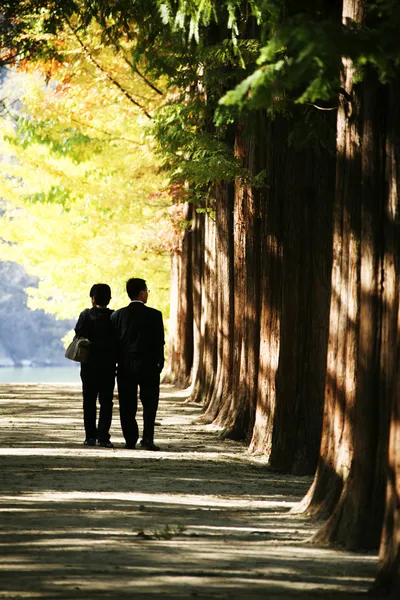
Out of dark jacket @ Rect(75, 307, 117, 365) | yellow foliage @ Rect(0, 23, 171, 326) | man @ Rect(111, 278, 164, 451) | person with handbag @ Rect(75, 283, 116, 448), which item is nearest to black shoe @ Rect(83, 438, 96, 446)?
person with handbag @ Rect(75, 283, 116, 448)

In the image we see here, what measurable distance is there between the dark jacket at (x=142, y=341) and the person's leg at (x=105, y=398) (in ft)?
1.17

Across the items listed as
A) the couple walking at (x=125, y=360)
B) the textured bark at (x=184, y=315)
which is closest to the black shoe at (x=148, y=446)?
the couple walking at (x=125, y=360)

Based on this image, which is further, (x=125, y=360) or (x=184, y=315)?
(x=184, y=315)

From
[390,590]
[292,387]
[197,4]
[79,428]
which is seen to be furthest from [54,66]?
[390,590]

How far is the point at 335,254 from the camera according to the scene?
378 inches

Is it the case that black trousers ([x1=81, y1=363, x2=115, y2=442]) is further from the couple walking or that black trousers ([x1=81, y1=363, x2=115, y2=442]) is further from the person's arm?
the person's arm

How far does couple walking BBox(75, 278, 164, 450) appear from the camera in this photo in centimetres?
1477

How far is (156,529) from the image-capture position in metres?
8.91

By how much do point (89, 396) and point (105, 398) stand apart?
0.24 metres

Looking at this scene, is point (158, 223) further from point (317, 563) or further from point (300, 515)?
point (317, 563)

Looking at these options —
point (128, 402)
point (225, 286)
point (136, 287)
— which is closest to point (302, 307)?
point (136, 287)

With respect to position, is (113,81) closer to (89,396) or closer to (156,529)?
(89,396)

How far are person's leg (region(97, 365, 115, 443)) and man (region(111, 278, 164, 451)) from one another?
0.24m

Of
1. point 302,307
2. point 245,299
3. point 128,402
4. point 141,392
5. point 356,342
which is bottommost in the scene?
point 128,402
